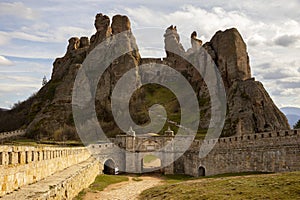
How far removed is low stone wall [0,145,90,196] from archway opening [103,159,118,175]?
877 inches

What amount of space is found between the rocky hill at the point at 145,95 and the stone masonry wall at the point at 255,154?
20574 mm

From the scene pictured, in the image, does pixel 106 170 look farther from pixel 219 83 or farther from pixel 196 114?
pixel 219 83

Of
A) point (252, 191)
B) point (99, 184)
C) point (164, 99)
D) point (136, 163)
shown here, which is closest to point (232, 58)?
Result: point (164, 99)

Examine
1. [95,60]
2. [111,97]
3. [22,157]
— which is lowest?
[22,157]

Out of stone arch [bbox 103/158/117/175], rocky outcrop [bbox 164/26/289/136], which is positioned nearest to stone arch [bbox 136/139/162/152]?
stone arch [bbox 103/158/117/175]

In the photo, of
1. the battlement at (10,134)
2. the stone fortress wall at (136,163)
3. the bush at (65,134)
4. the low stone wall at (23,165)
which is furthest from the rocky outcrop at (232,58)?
the low stone wall at (23,165)

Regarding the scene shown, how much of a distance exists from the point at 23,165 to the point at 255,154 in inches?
743

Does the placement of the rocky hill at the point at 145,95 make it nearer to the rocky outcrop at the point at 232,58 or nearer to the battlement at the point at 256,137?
the rocky outcrop at the point at 232,58

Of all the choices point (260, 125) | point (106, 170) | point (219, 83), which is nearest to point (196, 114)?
point (219, 83)

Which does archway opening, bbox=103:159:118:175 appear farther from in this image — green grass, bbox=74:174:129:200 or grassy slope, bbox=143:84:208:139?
grassy slope, bbox=143:84:208:139

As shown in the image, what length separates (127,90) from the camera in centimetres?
7619

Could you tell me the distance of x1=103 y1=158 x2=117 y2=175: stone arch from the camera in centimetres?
4207

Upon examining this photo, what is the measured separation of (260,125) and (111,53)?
36049 mm

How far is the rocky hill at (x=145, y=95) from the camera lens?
57.2m
